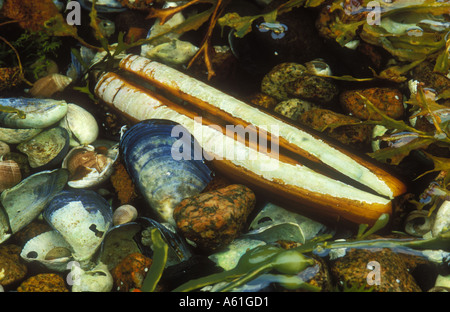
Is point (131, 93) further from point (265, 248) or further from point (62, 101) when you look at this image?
point (265, 248)

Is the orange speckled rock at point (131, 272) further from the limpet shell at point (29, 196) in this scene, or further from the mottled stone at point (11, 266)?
the limpet shell at point (29, 196)

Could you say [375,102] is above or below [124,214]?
above

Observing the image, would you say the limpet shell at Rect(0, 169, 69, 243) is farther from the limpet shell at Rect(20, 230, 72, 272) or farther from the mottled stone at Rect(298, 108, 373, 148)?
the mottled stone at Rect(298, 108, 373, 148)

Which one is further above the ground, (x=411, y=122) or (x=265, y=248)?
(x=411, y=122)

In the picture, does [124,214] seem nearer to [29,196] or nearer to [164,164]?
[164,164]

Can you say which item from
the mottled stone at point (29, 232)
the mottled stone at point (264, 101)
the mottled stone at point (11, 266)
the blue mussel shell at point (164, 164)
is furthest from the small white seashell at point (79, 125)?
the mottled stone at point (264, 101)

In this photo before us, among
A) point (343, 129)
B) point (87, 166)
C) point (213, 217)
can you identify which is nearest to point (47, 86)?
point (87, 166)
